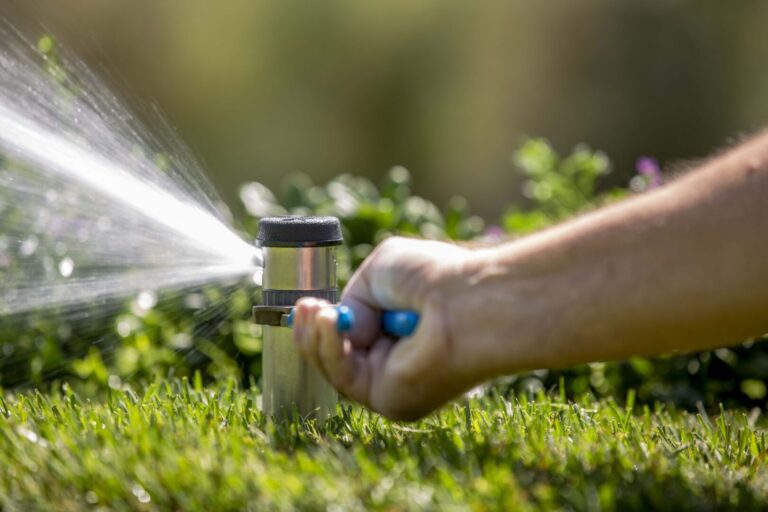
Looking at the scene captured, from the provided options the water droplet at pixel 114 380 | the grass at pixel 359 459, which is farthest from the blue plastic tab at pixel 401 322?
the water droplet at pixel 114 380

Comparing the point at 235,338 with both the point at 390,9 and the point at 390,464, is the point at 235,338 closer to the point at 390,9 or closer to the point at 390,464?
the point at 390,464

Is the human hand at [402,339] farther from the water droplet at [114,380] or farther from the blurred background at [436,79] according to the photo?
the blurred background at [436,79]

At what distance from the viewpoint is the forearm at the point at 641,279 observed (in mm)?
1677

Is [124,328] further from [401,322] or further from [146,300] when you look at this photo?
[401,322]

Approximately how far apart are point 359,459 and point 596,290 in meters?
0.49

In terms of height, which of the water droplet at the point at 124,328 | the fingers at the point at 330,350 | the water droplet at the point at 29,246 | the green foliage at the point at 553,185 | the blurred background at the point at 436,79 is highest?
the blurred background at the point at 436,79

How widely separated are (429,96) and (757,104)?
2.91 meters

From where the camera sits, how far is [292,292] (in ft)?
7.26

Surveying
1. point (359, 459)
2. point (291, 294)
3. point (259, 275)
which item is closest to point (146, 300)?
point (259, 275)

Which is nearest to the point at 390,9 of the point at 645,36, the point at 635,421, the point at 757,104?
the point at 645,36

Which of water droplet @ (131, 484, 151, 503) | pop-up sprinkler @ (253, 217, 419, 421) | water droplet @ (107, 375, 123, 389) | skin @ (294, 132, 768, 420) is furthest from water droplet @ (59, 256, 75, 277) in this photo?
water droplet @ (131, 484, 151, 503)

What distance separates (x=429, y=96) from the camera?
9.88m

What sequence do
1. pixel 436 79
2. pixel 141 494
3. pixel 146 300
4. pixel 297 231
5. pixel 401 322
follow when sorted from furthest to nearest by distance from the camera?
pixel 436 79
pixel 146 300
pixel 297 231
pixel 401 322
pixel 141 494

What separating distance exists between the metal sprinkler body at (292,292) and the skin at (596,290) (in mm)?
266
